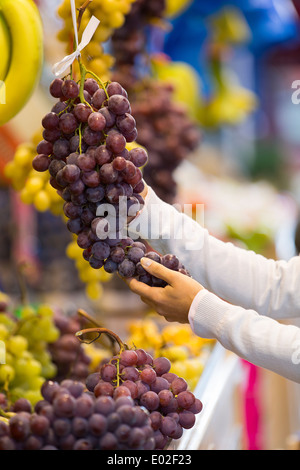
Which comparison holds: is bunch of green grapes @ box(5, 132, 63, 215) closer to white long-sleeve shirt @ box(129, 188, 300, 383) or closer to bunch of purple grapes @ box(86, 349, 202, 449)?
white long-sleeve shirt @ box(129, 188, 300, 383)

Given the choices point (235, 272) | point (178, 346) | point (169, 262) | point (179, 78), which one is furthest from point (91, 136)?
point (179, 78)

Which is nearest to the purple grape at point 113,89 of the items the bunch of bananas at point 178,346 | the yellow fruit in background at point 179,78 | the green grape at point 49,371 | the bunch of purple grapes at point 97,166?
the bunch of purple grapes at point 97,166

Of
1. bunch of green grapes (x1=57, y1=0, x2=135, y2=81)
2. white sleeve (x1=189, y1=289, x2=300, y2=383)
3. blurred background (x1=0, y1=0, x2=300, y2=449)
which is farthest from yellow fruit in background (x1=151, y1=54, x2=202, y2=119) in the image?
white sleeve (x1=189, y1=289, x2=300, y2=383)

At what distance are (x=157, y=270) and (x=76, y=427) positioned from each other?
323 millimetres

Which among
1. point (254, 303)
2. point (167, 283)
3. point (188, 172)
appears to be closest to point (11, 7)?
point (167, 283)

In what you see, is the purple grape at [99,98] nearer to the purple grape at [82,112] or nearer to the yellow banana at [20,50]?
the purple grape at [82,112]

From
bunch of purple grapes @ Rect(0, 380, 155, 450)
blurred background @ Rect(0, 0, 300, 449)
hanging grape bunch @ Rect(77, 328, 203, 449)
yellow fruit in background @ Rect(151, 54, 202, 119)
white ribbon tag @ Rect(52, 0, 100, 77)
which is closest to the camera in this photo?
bunch of purple grapes @ Rect(0, 380, 155, 450)

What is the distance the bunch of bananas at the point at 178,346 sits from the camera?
1323 millimetres

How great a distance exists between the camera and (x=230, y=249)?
1250mm

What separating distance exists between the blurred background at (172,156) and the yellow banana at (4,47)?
12 cm

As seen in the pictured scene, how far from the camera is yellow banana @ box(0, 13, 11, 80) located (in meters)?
1.11

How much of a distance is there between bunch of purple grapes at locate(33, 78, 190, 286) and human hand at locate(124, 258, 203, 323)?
17mm

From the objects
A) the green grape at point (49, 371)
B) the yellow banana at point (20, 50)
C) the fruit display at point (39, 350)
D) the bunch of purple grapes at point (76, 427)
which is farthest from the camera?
the green grape at point (49, 371)

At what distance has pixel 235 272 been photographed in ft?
4.03
